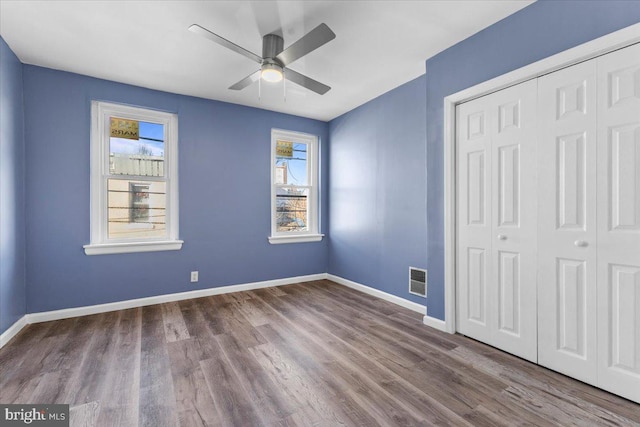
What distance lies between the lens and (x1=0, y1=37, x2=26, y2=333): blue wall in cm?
252

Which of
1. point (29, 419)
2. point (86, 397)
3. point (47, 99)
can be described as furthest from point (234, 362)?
point (47, 99)

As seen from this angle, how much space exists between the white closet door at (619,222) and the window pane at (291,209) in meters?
3.60

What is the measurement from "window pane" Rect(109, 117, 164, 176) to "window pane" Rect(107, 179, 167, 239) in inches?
6.0

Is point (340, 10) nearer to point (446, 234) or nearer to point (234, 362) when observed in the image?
point (446, 234)

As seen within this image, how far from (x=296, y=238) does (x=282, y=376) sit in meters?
2.66

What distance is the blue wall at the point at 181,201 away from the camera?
305 cm

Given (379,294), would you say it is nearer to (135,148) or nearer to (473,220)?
(473,220)

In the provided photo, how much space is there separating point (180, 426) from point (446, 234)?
96.3 inches

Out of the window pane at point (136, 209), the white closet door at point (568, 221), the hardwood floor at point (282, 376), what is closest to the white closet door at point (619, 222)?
the white closet door at point (568, 221)

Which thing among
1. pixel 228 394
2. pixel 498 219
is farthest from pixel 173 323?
pixel 498 219

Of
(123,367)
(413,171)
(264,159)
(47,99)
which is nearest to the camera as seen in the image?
(123,367)

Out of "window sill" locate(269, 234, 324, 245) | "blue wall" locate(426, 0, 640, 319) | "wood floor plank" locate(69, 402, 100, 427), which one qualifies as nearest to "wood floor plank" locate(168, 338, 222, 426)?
"wood floor plank" locate(69, 402, 100, 427)

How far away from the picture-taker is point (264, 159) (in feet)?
14.4

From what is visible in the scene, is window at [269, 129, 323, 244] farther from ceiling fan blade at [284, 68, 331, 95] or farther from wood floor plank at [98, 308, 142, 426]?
wood floor plank at [98, 308, 142, 426]
